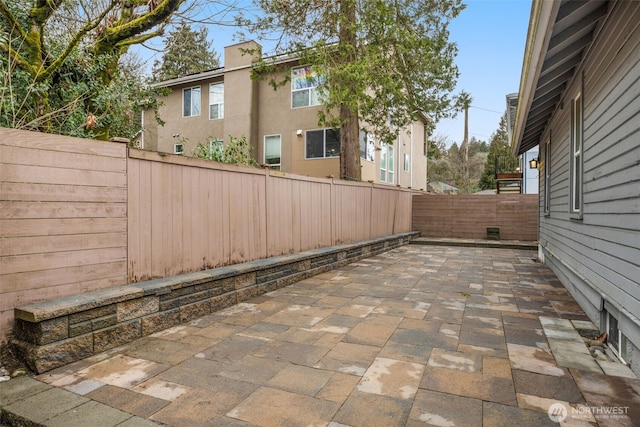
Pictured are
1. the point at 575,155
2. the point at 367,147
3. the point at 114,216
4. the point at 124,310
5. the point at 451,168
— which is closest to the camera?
the point at 124,310

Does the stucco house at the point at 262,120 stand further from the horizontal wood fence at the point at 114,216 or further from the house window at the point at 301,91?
the horizontal wood fence at the point at 114,216

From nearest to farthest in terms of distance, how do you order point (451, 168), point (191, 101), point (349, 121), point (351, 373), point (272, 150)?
point (351, 373) < point (349, 121) < point (272, 150) < point (191, 101) < point (451, 168)

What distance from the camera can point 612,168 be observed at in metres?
3.01

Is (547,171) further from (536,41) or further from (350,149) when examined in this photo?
(536,41)

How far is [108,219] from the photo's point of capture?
121 inches

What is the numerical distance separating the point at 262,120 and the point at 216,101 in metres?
2.33

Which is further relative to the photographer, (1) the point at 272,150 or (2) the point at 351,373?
(1) the point at 272,150

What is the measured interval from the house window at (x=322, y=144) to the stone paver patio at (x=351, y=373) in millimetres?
8440

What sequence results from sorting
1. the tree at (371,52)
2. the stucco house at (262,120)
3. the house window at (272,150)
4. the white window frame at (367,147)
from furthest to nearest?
the house window at (272,150), the white window frame at (367,147), the stucco house at (262,120), the tree at (371,52)

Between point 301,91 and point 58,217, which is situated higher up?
point 301,91

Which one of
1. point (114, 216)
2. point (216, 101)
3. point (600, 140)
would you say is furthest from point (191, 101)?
point (600, 140)

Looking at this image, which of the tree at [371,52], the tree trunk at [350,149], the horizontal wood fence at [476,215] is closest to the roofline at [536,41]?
the tree at [371,52]

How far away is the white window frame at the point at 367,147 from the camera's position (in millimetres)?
12462

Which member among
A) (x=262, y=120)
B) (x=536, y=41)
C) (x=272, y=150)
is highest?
(x=262, y=120)
